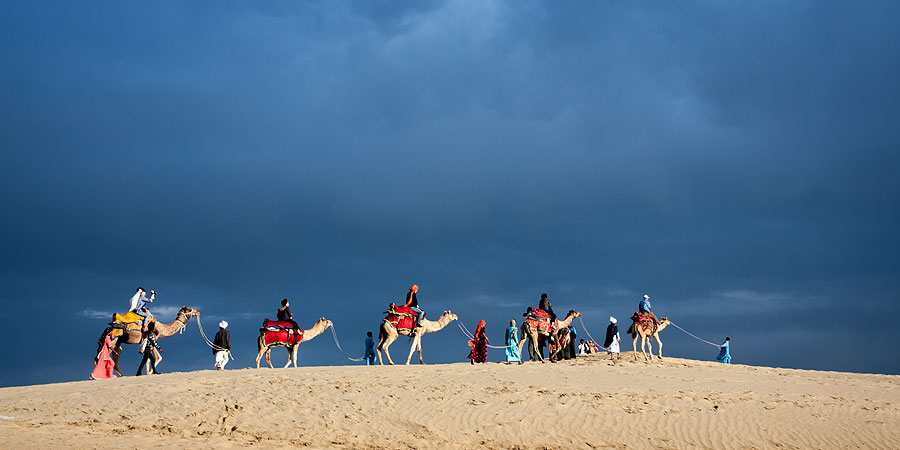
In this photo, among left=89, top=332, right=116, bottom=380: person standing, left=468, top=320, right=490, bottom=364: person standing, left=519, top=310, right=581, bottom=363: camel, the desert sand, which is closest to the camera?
the desert sand

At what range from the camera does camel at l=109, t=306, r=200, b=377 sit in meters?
23.5

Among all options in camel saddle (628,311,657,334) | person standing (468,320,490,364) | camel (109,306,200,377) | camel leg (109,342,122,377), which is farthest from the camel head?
camel saddle (628,311,657,334)

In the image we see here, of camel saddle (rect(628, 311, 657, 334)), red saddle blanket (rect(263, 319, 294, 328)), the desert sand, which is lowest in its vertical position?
the desert sand

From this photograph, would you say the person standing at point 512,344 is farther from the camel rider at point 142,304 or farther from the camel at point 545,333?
the camel rider at point 142,304

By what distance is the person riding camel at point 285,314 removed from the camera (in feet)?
82.4

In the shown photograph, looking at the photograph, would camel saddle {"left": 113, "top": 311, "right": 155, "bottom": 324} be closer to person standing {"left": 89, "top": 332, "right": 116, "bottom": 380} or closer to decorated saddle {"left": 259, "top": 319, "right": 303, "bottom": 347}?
person standing {"left": 89, "top": 332, "right": 116, "bottom": 380}

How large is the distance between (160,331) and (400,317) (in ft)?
30.0

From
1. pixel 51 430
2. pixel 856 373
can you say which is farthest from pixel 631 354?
pixel 51 430

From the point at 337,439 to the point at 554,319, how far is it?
15619 millimetres

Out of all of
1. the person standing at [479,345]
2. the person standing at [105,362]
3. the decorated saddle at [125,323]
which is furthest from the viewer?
the person standing at [479,345]

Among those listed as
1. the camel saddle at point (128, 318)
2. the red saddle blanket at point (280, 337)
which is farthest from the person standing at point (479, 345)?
the camel saddle at point (128, 318)

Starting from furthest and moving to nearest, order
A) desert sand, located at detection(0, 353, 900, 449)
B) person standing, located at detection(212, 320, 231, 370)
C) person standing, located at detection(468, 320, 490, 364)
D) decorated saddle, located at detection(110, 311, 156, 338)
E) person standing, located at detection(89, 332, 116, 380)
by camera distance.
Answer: person standing, located at detection(468, 320, 490, 364) → person standing, located at detection(212, 320, 231, 370) → decorated saddle, located at detection(110, 311, 156, 338) → person standing, located at detection(89, 332, 116, 380) → desert sand, located at detection(0, 353, 900, 449)

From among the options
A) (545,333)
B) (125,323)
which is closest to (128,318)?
(125,323)

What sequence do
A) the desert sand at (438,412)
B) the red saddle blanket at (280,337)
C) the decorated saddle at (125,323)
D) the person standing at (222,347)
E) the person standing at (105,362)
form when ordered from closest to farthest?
1. the desert sand at (438,412)
2. the person standing at (105,362)
3. the decorated saddle at (125,323)
4. the red saddle blanket at (280,337)
5. the person standing at (222,347)
